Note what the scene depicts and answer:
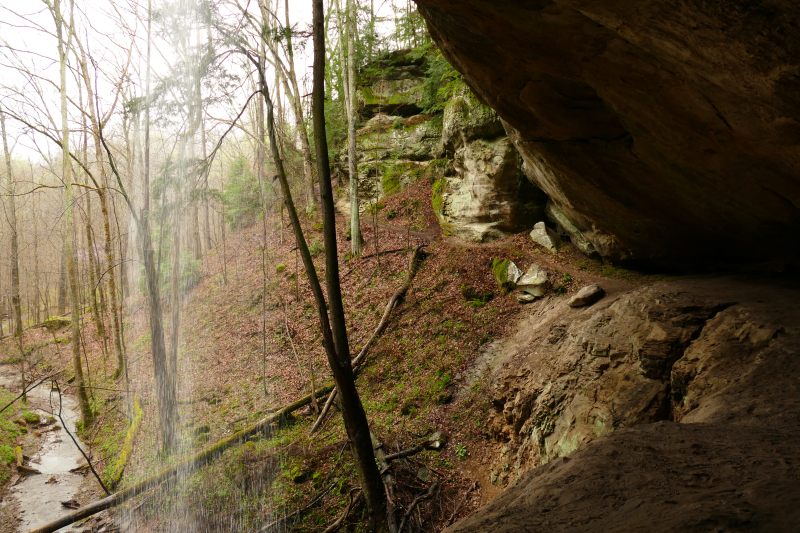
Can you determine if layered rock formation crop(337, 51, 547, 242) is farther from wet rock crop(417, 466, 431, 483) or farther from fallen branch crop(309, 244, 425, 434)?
wet rock crop(417, 466, 431, 483)

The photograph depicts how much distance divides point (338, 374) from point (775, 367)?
518 centimetres

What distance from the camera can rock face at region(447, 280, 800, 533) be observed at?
2.04 meters

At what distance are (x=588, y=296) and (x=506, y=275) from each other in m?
2.58

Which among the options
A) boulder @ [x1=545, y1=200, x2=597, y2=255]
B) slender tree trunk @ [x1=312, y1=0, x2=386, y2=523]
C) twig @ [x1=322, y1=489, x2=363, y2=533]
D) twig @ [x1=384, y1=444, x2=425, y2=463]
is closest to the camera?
slender tree trunk @ [x1=312, y1=0, x2=386, y2=523]

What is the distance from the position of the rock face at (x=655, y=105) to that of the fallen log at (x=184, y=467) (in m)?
7.98

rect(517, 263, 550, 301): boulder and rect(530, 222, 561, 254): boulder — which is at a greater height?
rect(530, 222, 561, 254): boulder

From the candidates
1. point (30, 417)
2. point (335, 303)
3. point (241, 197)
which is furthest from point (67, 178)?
point (335, 303)

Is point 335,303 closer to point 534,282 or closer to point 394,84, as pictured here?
point 534,282

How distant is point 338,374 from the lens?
556cm

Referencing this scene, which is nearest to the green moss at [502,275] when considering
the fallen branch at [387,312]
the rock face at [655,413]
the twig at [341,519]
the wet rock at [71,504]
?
the rock face at [655,413]

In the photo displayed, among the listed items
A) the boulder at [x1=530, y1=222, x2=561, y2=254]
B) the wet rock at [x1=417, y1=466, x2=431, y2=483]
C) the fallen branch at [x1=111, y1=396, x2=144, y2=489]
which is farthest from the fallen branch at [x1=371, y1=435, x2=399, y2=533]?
the boulder at [x1=530, y1=222, x2=561, y2=254]

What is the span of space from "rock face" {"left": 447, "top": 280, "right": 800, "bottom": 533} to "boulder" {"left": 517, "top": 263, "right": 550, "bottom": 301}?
105 cm

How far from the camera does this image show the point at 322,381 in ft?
34.3

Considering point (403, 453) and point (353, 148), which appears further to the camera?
point (353, 148)
